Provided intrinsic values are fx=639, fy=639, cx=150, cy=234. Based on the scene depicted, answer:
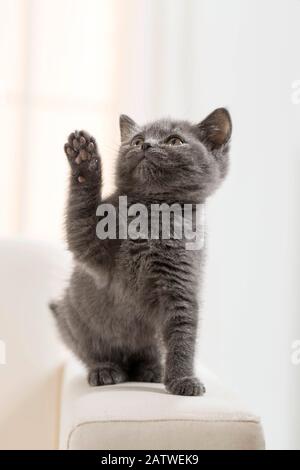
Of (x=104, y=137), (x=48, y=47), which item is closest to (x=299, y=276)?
(x=104, y=137)

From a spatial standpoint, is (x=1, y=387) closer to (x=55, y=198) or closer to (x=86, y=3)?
(x=55, y=198)

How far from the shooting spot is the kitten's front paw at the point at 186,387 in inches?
44.6

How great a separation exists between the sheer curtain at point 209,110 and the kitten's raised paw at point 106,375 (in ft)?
1.61

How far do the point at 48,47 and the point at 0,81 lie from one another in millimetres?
238

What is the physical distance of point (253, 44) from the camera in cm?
186

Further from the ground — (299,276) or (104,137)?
(104,137)

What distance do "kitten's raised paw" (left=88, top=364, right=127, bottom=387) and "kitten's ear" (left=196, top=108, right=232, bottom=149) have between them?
20.0 inches

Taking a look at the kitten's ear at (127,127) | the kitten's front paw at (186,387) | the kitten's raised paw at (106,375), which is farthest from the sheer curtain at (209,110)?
the kitten's front paw at (186,387)

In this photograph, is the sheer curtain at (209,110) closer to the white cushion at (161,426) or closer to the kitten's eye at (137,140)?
the kitten's eye at (137,140)

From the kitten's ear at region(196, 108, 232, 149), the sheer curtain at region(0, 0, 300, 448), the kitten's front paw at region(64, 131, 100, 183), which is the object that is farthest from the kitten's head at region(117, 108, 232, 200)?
the sheer curtain at region(0, 0, 300, 448)

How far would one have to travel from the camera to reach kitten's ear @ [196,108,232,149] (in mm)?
1321

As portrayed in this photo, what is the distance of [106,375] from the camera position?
1.28m

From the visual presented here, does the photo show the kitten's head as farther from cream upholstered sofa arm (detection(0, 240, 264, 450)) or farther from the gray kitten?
cream upholstered sofa arm (detection(0, 240, 264, 450))
